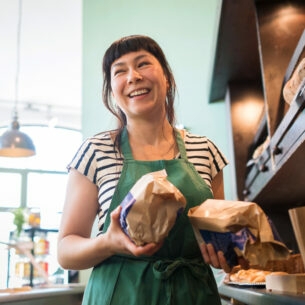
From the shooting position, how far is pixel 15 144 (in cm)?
417

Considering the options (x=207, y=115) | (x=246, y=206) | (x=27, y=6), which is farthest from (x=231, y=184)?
(x=27, y=6)

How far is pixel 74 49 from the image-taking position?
593cm

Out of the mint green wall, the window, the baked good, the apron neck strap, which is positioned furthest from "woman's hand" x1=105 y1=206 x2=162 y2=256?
the window

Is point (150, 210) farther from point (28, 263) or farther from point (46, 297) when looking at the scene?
point (28, 263)

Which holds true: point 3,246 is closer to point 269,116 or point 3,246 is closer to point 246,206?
point 269,116

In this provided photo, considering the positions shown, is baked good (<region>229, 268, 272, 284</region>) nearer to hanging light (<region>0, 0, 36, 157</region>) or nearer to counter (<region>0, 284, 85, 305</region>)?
counter (<region>0, 284, 85, 305</region>)

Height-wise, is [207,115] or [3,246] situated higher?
[207,115]

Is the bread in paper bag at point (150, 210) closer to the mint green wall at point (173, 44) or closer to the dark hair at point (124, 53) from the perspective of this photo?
the dark hair at point (124, 53)

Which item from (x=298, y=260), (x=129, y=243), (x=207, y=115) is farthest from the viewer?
(x=207, y=115)

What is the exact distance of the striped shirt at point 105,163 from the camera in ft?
3.51

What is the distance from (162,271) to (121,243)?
6.8 inches

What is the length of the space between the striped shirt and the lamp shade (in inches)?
127

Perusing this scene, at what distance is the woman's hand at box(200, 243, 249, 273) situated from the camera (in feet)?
3.00

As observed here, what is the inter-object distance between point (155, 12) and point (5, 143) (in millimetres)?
1881
